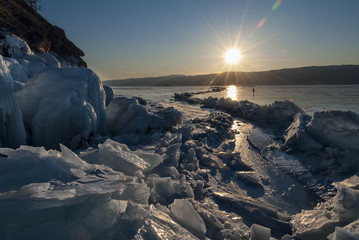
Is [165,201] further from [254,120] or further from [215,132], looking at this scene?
[254,120]

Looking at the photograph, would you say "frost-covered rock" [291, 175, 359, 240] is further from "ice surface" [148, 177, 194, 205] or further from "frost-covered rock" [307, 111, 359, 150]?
"frost-covered rock" [307, 111, 359, 150]

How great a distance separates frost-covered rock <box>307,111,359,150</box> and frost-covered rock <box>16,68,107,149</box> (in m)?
4.84

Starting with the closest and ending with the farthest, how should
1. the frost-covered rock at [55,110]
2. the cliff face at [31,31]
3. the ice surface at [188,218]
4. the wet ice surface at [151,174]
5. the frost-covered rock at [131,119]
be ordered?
the wet ice surface at [151,174]
the ice surface at [188,218]
the frost-covered rock at [55,110]
the frost-covered rock at [131,119]
the cliff face at [31,31]

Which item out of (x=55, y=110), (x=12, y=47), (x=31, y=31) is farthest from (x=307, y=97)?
(x=31, y=31)

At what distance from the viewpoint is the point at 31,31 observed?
13.8 m

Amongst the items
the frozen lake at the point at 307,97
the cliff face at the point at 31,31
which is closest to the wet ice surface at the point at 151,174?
the frozen lake at the point at 307,97

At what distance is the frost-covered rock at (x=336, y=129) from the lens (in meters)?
3.92

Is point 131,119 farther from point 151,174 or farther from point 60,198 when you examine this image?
point 60,198

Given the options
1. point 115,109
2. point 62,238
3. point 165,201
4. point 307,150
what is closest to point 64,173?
point 62,238

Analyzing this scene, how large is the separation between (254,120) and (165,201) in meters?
7.74

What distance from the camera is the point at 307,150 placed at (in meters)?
4.41

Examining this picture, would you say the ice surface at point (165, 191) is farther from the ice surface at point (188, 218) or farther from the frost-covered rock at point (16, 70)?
the frost-covered rock at point (16, 70)

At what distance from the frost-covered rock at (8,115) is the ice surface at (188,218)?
103 inches

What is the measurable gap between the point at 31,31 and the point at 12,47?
812 cm
